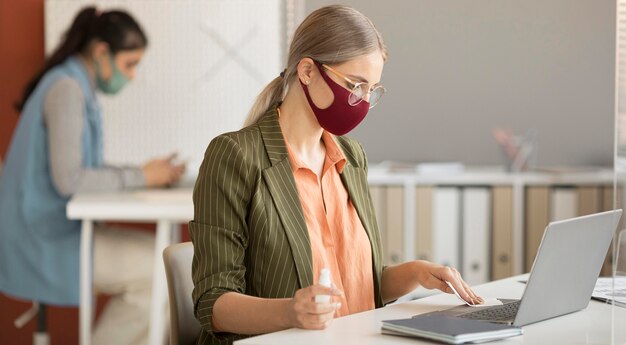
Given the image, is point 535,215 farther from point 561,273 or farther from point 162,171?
point 561,273

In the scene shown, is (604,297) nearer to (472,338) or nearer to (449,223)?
(472,338)

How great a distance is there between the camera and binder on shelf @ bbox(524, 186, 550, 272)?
12.5ft

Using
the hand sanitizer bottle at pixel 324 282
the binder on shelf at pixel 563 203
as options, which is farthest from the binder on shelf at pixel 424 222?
the hand sanitizer bottle at pixel 324 282

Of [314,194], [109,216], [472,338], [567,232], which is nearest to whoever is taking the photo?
[472,338]

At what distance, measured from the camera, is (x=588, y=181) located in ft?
12.4

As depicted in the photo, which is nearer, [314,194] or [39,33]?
[314,194]

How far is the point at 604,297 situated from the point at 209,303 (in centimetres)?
82

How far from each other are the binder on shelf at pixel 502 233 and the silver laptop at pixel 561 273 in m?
1.98

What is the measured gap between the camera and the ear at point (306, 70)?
185 cm

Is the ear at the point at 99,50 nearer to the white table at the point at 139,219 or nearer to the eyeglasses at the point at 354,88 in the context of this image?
the white table at the point at 139,219

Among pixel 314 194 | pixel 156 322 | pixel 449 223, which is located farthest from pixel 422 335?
pixel 449 223

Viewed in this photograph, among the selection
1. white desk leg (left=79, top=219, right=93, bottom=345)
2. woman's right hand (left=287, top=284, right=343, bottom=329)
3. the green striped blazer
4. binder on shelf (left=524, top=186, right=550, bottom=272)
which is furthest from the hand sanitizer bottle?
binder on shelf (left=524, top=186, right=550, bottom=272)

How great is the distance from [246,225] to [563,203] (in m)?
2.30

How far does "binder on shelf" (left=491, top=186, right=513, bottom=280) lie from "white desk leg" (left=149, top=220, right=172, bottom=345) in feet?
4.26
